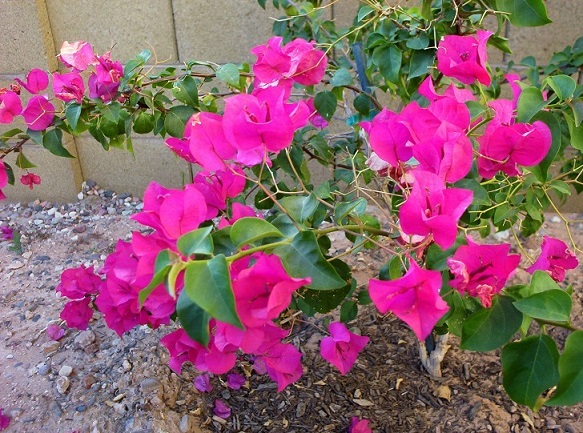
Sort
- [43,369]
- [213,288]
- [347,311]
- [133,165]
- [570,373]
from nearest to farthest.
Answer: [213,288] → [570,373] → [347,311] → [43,369] → [133,165]

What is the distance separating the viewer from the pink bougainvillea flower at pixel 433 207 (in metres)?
0.51

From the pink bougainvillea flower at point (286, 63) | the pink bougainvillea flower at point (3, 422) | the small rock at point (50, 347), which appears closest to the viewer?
the pink bougainvillea flower at point (286, 63)

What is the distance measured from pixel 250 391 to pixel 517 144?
89 centimetres

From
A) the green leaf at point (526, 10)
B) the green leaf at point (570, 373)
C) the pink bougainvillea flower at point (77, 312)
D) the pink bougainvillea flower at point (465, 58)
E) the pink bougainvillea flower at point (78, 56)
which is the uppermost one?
the green leaf at point (526, 10)

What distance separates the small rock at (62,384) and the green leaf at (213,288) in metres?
1.01

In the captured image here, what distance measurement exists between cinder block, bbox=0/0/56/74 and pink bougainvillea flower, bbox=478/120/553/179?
1.97m

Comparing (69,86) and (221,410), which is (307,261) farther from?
(221,410)

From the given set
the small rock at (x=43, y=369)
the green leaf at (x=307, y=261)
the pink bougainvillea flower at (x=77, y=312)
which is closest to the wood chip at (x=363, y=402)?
the pink bougainvillea flower at (x=77, y=312)

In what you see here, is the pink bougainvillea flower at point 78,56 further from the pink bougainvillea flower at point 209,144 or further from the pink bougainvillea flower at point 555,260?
the pink bougainvillea flower at point 555,260

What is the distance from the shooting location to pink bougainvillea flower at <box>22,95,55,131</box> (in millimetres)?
1078

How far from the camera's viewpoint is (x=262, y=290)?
0.50 meters

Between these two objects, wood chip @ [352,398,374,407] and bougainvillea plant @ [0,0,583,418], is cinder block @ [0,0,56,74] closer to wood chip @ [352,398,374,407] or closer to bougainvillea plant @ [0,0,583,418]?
bougainvillea plant @ [0,0,583,418]

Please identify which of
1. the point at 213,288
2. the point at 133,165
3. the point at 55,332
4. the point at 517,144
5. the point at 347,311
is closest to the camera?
the point at 213,288

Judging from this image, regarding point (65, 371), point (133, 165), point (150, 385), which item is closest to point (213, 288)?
point (150, 385)
